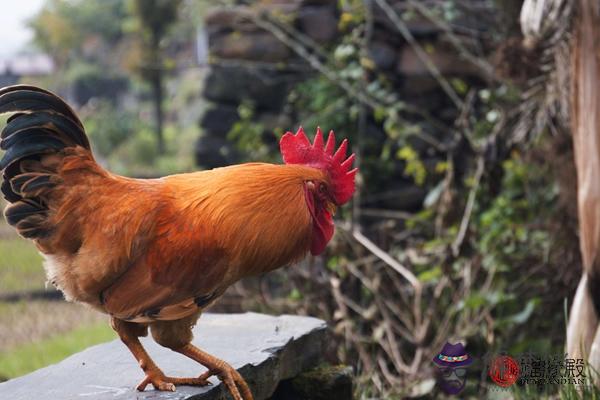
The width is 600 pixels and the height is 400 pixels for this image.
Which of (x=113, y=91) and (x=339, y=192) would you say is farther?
(x=113, y=91)

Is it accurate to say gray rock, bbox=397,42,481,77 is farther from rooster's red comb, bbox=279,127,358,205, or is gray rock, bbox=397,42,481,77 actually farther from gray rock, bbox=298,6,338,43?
rooster's red comb, bbox=279,127,358,205

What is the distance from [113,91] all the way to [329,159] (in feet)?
64.0

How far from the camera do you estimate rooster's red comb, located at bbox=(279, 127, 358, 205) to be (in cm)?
284

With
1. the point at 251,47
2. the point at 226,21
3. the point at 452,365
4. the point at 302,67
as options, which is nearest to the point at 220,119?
the point at 251,47

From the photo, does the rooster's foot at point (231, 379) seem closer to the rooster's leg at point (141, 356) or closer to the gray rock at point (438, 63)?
the rooster's leg at point (141, 356)

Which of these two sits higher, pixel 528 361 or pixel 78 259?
pixel 78 259

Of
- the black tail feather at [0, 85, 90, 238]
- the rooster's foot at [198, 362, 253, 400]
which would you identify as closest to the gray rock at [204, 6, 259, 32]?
the black tail feather at [0, 85, 90, 238]

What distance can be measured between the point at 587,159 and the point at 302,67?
335 centimetres

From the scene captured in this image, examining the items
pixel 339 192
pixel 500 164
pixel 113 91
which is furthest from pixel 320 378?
pixel 113 91

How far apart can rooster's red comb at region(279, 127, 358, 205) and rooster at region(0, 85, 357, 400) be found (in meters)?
0.16

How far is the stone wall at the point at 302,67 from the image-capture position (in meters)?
6.84

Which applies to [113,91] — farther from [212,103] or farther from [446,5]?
[446,5]

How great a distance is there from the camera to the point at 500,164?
5.36 metres

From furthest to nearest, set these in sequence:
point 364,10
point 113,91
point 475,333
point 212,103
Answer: point 113,91
point 212,103
point 364,10
point 475,333
